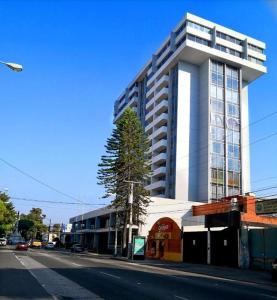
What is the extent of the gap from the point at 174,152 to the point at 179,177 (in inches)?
218

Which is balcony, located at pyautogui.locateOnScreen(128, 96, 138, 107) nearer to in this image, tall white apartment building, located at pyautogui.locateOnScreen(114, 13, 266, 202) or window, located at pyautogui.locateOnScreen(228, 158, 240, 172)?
tall white apartment building, located at pyautogui.locateOnScreen(114, 13, 266, 202)

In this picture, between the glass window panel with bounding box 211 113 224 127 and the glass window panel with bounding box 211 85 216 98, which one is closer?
the glass window panel with bounding box 211 113 224 127

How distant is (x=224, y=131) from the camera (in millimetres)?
86688

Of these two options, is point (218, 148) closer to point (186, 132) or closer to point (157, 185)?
point (186, 132)

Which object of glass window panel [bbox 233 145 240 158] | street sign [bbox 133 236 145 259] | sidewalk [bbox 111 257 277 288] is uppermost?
glass window panel [bbox 233 145 240 158]

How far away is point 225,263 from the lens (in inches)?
1496

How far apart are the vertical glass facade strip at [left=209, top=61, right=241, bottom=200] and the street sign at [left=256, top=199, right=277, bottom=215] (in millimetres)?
41653

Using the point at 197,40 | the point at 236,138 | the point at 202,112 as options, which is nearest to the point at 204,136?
the point at 202,112

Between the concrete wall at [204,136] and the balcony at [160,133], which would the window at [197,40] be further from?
the balcony at [160,133]

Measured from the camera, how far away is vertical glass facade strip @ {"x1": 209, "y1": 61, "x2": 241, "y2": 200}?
82.5 meters

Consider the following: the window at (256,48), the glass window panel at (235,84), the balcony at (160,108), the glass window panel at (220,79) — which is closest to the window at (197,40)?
the glass window panel at (220,79)

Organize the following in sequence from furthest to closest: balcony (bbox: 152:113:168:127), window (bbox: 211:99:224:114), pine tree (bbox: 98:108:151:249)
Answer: balcony (bbox: 152:113:168:127)
window (bbox: 211:99:224:114)
pine tree (bbox: 98:108:151:249)

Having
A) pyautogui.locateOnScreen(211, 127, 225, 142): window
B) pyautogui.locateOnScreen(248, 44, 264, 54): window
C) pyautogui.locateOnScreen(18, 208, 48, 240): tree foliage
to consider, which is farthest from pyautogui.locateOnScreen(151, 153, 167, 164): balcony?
pyautogui.locateOnScreen(18, 208, 48, 240): tree foliage

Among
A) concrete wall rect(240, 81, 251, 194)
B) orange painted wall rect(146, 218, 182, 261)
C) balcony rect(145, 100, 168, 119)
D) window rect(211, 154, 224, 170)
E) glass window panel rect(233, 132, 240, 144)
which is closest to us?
orange painted wall rect(146, 218, 182, 261)
